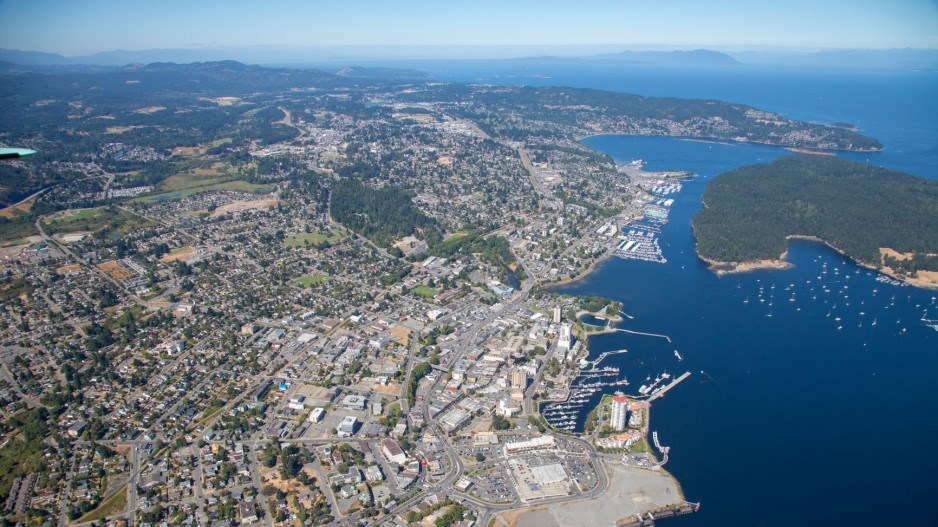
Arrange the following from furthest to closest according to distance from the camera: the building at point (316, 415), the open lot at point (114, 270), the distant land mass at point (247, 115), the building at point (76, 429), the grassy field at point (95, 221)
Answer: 1. the distant land mass at point (247, 115)
2. the grassy field at point (95, 221)
3. the open lot at point (114, 270)
4. the building at point (316, 415)
5. the building at point (76, 429)

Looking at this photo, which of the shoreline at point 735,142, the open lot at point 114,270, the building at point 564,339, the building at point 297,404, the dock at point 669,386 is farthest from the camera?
the shoreline at point 735,142

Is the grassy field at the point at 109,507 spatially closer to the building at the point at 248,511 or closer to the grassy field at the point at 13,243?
the building at the point at 248,511

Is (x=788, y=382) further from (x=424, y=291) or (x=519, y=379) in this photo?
(x=424, y=291)

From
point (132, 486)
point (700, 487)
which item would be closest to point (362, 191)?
point (132, 486)

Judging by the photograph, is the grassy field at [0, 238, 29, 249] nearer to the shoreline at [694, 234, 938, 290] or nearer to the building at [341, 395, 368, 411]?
the building at [341, 395, 368, 411]

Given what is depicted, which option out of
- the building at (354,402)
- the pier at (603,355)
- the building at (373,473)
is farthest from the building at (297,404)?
the pier at (603,355)

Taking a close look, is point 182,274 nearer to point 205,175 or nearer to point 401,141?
point 205,175

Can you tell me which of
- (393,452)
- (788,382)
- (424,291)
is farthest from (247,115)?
(788,382)
